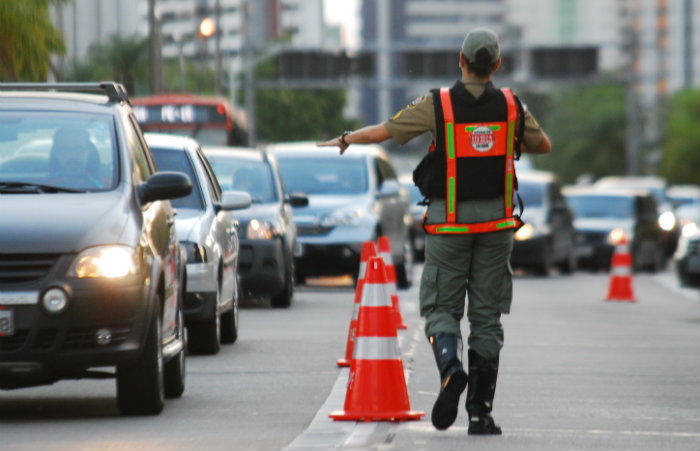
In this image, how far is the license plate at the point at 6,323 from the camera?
8.02 meters

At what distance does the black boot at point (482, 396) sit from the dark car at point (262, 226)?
9.51 metres

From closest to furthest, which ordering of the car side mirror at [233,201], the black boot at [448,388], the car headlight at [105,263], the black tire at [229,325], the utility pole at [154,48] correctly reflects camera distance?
the black boot at [448,388]
the car headlight at [105,263]
the car side mirror at [233,201]
the black tire at [229,325]
the utility pole at [154,48]

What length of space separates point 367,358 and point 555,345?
5.56m

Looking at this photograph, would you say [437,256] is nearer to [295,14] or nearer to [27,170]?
[27,170]

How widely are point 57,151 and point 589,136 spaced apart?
12841cm

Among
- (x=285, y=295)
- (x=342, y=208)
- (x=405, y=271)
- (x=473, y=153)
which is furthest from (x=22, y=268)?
(x=405, y=271)

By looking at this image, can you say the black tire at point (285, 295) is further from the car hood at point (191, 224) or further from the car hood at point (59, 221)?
the car hood at point (59, 221)

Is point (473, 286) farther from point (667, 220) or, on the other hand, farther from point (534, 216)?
point (667, 220)

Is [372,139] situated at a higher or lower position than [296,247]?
higher

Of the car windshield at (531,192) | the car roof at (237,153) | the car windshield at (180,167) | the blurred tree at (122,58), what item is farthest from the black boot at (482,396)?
the blurred tree at (122,58)

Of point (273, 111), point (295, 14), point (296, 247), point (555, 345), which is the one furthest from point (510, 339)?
point (295, 14)

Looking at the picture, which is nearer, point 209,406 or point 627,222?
point 209,406

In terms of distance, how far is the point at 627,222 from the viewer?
31.9 meters

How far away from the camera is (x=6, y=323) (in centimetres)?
803
